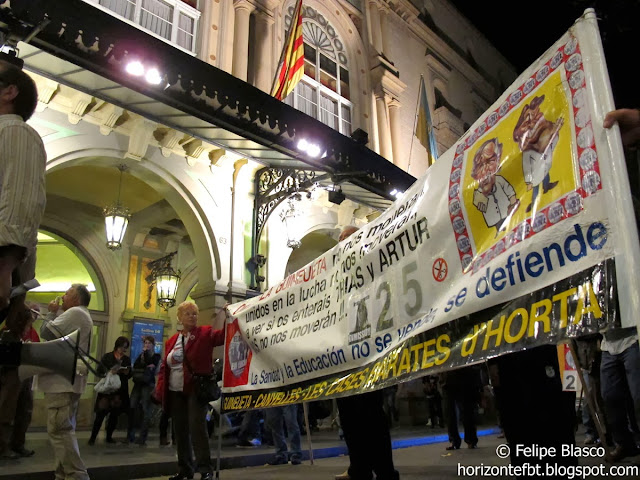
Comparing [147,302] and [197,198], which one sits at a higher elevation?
[197,198]

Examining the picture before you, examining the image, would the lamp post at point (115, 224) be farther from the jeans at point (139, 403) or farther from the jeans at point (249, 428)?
the jeans at point (249, 428)

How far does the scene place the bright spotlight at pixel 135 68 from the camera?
643 cm

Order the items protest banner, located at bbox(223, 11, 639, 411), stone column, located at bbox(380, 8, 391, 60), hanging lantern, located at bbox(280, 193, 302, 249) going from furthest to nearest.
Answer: stone column, located at bbox(380, 8, 391, 60)
hanging lantern, located at bbox(280, 193, 302, 249)
protest banner, located at bbox(223, 11, 639, 411)

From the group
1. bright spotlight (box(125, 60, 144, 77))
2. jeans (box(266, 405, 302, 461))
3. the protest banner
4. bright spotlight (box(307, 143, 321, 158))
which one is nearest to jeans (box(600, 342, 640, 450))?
the protest banner

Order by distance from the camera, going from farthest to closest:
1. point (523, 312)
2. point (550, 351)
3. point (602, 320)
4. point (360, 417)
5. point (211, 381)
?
point (211, 381) → point (360, 417) → point (550, 351) → point (523, 312) → point (602, 320)

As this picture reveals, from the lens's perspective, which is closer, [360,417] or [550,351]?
[550,351]

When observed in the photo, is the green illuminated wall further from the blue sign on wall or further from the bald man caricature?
the bald man caricature

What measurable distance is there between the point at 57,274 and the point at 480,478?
41.6ft

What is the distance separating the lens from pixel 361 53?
14734 mm

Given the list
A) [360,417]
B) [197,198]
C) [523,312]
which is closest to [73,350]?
[360,417]

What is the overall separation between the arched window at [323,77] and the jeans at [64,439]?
945 cm

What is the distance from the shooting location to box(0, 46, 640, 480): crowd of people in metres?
2.19

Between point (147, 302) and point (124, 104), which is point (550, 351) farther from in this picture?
point (147, 302)

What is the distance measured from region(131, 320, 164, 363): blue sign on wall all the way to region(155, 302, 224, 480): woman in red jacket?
23.4 feet
